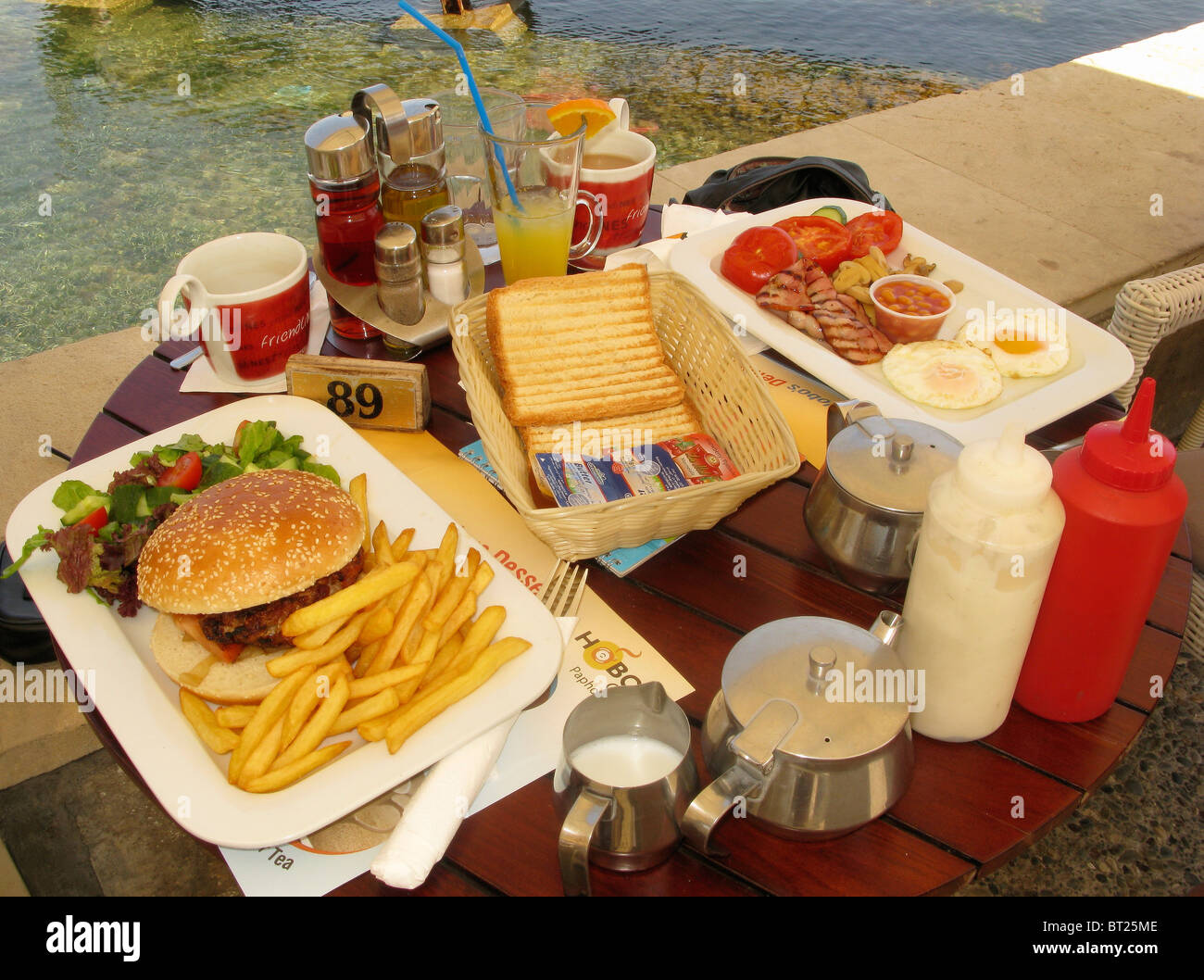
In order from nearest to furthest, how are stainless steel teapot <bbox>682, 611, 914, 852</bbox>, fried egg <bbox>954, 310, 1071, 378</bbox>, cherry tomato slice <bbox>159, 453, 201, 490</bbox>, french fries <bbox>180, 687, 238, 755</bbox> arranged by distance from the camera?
stainless steel teapot <bbox>682, 611, 914, 852</bbox>, french fries <bbox>180, 687, 238, 755</bbox>, cherry tomato slice <bbox>159, 453, 201, 490</bbox>, fried egg <bbox>954, 310, 1071, 378</bbox>

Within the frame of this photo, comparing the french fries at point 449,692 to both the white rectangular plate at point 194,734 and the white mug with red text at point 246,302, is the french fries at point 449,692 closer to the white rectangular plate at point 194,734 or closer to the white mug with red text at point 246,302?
the white rectangular plate at point 194,734

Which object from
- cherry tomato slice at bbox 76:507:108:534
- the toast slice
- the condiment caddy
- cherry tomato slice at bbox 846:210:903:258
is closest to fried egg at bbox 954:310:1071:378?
cherry tomato slice at bbox 846:210:903:258

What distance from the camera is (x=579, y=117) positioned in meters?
2.46

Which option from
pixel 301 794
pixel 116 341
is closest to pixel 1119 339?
pixel 301 794

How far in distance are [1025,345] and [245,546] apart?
1677 mm

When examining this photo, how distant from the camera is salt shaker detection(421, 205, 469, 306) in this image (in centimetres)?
205

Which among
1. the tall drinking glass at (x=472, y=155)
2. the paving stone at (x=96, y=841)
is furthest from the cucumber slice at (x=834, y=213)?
the paving stone at (x=96, y=841)

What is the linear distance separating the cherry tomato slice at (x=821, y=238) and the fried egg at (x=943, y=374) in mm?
357

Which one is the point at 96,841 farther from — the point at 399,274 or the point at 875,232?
the point at 875,232

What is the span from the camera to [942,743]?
1.39 meters

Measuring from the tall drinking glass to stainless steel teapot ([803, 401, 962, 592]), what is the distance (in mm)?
1249

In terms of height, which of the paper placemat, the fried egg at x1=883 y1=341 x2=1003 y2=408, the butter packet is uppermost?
the fried egg at x1=883 y1=341 x2=1003 y2=408

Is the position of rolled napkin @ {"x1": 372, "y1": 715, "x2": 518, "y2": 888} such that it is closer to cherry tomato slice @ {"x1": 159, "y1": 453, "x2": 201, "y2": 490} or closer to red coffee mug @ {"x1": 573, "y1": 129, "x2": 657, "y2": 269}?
cherry tomato slice @ {"x1": 159, "y1": 453, "x2": 201, "y2": 490}
